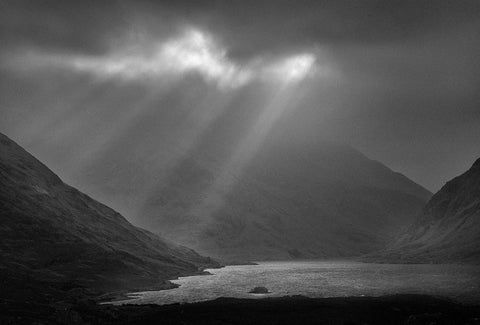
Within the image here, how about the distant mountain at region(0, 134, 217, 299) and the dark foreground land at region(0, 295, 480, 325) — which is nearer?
the dark foreground land at region(0, 295, 480, 325)

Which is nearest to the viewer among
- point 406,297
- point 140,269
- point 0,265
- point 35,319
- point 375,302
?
point 35,319

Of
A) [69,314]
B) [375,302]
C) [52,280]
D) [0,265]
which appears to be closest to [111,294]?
[52,280]

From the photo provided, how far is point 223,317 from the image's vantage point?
3164 inches

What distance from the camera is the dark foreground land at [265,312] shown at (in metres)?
74.8

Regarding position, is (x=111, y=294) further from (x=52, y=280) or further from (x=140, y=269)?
(x=140, y=269)

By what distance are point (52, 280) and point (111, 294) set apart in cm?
1629

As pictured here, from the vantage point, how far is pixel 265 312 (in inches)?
3383

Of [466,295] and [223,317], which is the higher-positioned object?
[466,295]

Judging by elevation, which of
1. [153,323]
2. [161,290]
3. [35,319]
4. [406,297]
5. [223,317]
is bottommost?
[35,319]

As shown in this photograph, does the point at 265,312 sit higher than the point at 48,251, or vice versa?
the point at 48,251

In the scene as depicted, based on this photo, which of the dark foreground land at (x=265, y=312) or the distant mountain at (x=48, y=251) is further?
the distant mountain at (x=48, y=251)

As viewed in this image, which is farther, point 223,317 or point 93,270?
point 93,270

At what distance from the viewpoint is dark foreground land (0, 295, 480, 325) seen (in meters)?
74.8

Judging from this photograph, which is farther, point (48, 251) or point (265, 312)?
point (48, 251)
